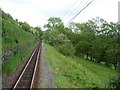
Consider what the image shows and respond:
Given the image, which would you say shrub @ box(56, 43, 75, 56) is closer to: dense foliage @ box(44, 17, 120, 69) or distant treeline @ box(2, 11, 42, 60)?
dense foliage @ box(44, 17, 120, 69)

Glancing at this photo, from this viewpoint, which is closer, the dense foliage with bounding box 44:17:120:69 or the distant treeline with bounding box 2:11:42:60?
the distant treeline with bounding box 2:11:42:60

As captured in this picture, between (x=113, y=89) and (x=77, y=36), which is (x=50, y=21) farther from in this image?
(x=113, y=89)

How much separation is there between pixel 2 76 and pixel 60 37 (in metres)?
69.4

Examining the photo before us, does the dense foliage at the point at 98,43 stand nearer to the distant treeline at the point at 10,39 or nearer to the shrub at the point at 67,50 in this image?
the shrub at the point at 67,50

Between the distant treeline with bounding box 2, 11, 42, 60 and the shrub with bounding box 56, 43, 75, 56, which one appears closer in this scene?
the distant treeline with bounding box 2, 11, 42, 60

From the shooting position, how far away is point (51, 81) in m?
23.2

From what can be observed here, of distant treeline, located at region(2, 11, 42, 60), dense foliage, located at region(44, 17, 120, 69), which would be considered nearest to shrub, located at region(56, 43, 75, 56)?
dense foliage, located at region(44, 17, 120, 69)

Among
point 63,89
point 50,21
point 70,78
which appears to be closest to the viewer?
point 63,89

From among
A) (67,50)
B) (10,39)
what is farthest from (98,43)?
(10,39)

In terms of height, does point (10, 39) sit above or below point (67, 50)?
above

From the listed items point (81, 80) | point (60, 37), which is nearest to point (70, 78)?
point (81, 80)

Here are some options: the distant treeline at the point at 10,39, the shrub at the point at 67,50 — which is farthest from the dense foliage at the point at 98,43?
the distant treeline at the point at 10,39

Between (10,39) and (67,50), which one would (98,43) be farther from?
(10,39)

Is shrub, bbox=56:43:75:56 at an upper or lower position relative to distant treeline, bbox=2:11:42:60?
lower
